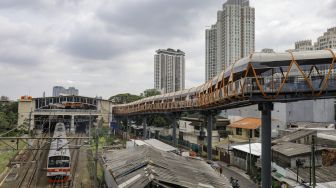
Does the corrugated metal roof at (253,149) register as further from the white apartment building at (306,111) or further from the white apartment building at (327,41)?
the white apartment building at (327,41)

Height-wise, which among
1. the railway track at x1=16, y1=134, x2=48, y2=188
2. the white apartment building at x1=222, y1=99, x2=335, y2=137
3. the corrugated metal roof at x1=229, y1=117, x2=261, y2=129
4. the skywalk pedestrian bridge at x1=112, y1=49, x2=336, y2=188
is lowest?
the railway track at x1=16, y1=134, x2=48, y2=188

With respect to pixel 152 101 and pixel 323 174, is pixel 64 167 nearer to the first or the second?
pixel 323 174

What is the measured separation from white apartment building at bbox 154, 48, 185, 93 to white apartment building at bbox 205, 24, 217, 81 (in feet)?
85.8

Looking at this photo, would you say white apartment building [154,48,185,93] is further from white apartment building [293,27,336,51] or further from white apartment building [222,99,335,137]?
white apartment building [222,99,335,137]

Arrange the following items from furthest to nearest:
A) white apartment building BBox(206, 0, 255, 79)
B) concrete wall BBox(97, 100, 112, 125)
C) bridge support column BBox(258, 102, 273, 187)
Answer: white apartment building BBox(206, 0, 255, 79) → concrete wall BBox(97, 100, 112, 125) → bridge support column BBox(258, 102, 273, 187)

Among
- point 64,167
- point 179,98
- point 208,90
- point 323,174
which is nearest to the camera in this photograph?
point 323,174

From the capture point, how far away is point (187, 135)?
57.6 m

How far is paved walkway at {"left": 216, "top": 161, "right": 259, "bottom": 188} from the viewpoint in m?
28.8

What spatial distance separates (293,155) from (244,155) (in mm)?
9021

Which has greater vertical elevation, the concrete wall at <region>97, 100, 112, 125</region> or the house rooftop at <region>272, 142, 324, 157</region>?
the concrete wall at <region>97, 100, 112, 125</region>

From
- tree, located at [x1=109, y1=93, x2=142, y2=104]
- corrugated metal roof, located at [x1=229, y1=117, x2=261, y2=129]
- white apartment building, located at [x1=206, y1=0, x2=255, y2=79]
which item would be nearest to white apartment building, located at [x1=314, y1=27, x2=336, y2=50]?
white apartment building, located at [x1=206, y1=0, x2=255, y2=79]

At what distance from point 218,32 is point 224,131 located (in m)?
99.8

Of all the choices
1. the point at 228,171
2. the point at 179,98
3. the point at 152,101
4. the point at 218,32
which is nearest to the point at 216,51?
the point at 218,32

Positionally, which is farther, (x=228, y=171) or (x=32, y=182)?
(x=228, y=171)
